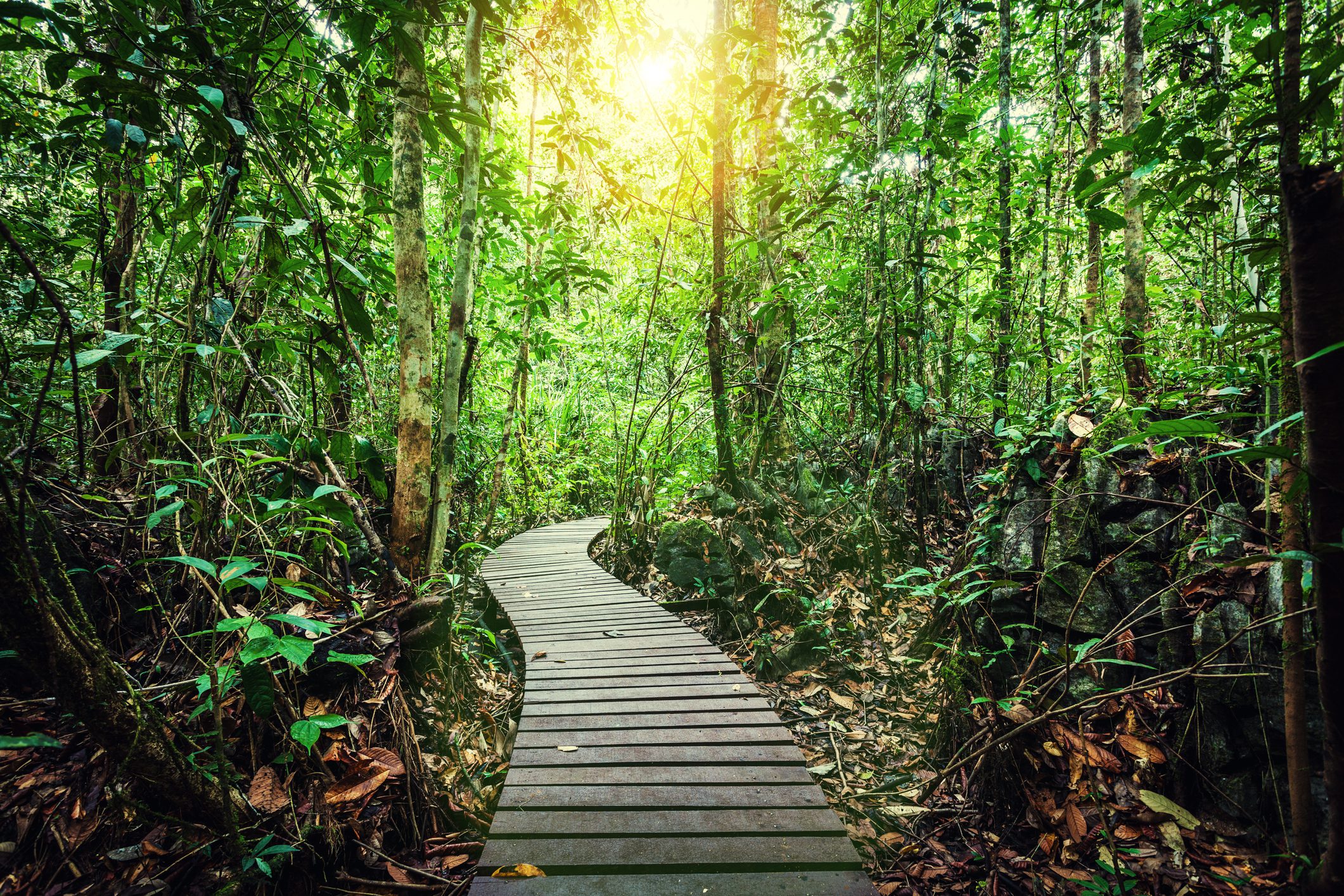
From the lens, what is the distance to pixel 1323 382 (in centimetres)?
121

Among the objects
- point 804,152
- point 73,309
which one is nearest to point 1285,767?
point 804,152

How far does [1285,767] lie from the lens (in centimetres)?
235

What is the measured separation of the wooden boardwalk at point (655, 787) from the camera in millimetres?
1940

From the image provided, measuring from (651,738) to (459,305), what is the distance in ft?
9.44

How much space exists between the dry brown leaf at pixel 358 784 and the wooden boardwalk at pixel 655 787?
63 cm

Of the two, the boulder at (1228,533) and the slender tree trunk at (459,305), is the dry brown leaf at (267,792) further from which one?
the boulder at (1228,533)

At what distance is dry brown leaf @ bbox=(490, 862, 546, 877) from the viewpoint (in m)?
1.92

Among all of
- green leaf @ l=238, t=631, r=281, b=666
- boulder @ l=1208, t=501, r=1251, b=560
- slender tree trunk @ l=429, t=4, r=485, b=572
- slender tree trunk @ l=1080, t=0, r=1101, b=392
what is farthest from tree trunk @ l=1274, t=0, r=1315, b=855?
slender tree trunk @ l=1080, t=0, r=1101, b=392

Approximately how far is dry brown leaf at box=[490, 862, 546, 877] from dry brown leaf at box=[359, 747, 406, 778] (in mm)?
981

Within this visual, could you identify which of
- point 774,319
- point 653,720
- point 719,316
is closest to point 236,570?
point 653,720

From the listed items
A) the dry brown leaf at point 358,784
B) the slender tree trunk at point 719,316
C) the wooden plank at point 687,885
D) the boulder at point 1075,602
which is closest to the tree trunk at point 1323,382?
the wooden plank at point 687,885

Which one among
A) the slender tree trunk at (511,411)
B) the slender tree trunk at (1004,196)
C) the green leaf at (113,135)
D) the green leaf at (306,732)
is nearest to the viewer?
the green leaf at (113,135)

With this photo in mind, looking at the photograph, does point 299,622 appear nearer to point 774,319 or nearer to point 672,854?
point 672,854

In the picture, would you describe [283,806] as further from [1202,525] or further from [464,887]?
[1202,525]
